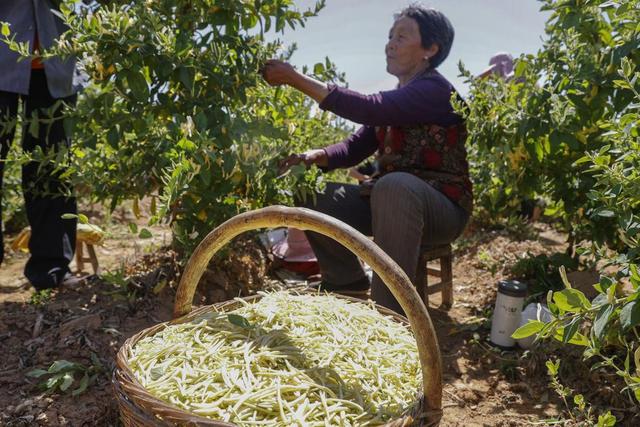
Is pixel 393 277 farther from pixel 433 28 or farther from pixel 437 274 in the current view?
pixel 437 274

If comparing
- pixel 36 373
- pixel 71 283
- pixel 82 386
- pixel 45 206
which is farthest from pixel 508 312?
pixel 45 206

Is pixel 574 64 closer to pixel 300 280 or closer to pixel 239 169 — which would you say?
pixel 239 169

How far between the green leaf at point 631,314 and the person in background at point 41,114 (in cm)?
213

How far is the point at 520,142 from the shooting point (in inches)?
99.7

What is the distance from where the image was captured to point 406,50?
2.76 m

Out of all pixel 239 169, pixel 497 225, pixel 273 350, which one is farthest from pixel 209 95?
pixel 497 225

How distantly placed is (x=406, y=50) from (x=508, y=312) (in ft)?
4.17

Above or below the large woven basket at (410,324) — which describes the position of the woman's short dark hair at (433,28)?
above

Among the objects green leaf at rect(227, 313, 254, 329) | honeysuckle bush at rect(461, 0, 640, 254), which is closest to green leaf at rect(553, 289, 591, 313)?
green leaf at rect(227, 313, 254, 329)

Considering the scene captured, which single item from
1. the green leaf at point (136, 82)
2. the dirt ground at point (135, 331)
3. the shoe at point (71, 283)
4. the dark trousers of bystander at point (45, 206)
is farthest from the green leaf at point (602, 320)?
the dark trousers of bystander at point (45, 206)

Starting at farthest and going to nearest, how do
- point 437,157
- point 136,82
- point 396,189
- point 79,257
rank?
point 79,257 < point 437,157 < point 396,189 < point 136,82

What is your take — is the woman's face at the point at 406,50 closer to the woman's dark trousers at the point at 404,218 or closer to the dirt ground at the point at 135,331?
the woman's dark trousers at the point at 404,218

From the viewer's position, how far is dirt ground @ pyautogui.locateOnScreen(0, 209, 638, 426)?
1938 mm

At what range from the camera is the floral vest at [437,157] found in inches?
107
